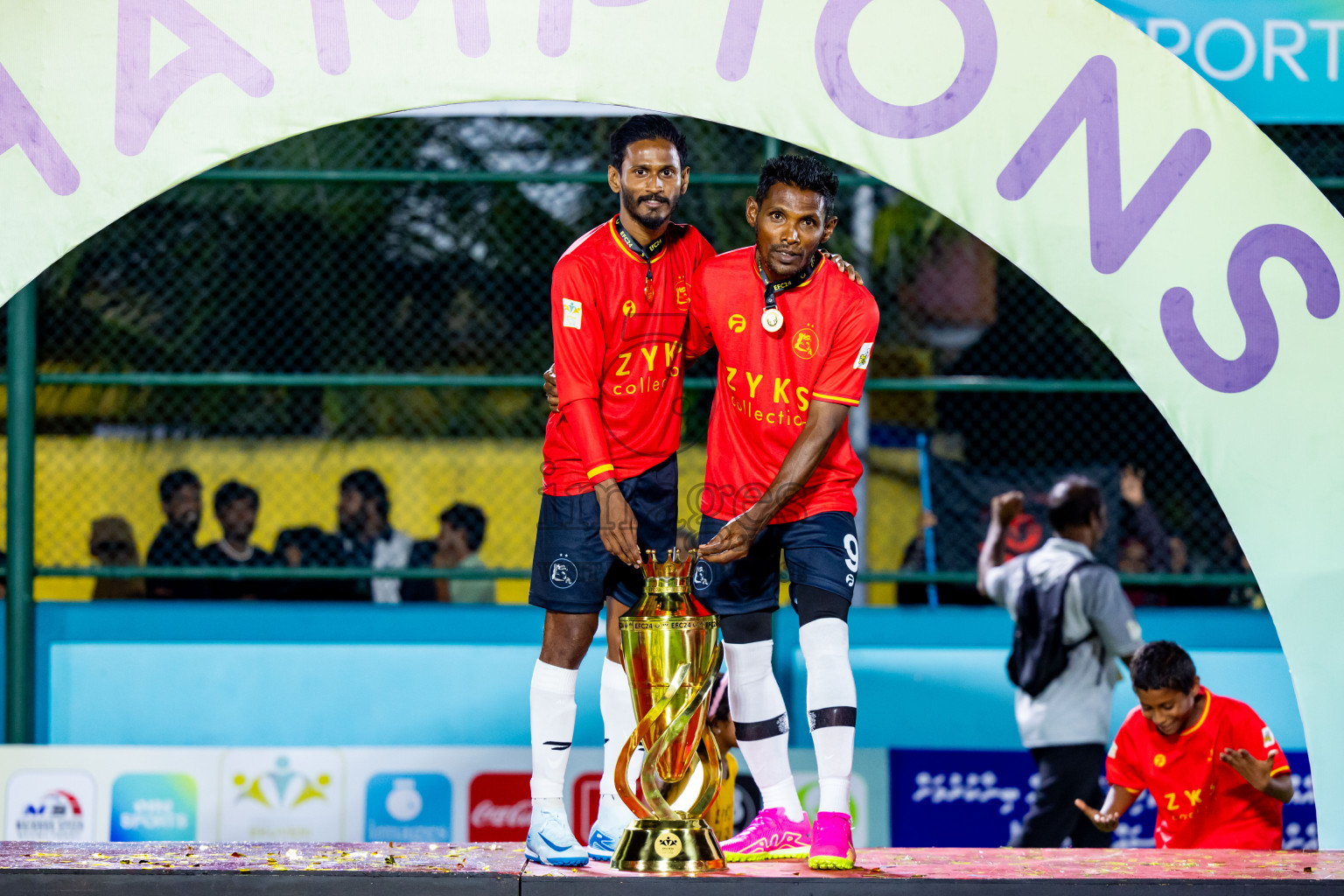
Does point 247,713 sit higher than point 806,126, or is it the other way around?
point 806,126

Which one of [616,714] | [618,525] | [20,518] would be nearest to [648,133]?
[618,525]

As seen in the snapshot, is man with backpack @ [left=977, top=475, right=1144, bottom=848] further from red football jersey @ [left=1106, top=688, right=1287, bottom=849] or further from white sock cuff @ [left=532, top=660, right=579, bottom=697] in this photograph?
white sock cuff @ [left=532, top=660, right=579, bottom=697]

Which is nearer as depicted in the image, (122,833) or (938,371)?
(122,833)

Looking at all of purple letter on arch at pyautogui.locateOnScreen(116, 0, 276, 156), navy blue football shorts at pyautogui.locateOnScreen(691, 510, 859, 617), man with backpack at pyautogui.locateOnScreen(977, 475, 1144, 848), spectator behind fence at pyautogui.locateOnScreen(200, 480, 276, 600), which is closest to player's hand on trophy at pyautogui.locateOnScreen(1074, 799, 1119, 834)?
man with backpack at pyautogui.locateOnScreen(977, 475, 1144, 848)

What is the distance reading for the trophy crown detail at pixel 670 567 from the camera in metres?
3.98

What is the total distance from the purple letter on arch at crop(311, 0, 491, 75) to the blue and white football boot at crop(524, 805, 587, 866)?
2265 mm

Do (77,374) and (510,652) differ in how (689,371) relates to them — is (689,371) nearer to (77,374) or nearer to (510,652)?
(510,652)

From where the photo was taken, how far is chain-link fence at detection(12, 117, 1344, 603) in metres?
7.26

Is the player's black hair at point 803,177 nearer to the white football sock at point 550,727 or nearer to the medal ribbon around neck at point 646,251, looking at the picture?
the medal ribbon around neck at point 646,251

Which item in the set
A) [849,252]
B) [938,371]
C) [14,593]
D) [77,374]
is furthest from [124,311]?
[938,371]

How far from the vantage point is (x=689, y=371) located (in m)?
8.27

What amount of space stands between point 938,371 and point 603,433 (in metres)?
4.83

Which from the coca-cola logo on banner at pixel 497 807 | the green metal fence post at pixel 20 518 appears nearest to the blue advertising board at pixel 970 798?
the coca-cola logo on banner at pixel 497 807

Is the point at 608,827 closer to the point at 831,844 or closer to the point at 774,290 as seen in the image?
the point at 831,844
